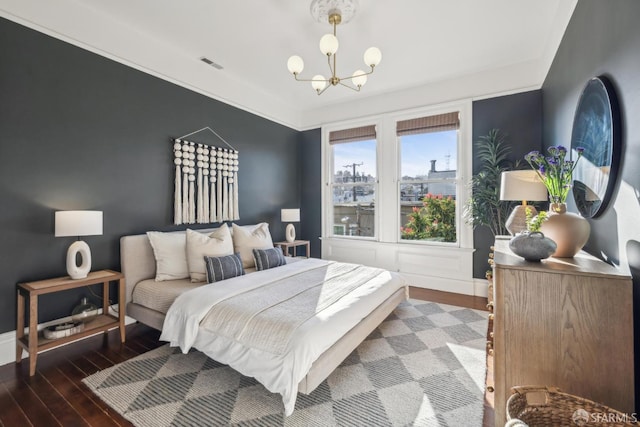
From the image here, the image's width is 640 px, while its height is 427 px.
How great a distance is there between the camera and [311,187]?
18.1 ft

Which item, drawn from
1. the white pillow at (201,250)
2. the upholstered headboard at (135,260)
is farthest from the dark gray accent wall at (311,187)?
the upholstered headboard at (135,260)

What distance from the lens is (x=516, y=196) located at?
7.97 ft

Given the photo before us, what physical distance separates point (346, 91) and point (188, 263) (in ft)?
11.3

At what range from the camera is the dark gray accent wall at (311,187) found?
17.8ft

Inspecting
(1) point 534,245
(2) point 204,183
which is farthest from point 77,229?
(1) point 534,245

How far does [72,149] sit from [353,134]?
3801mm

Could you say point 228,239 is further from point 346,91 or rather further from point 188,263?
point 346,91

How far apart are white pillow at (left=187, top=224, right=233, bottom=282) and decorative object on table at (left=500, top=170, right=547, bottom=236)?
2.77 meters

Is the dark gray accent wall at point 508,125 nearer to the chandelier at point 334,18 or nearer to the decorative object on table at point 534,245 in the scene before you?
the chandelier at point 334,18

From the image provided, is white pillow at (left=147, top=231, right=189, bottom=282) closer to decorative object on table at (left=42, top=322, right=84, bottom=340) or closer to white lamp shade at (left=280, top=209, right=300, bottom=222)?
decorative object on table at (left=42, top=322, right=84, bottom=340)

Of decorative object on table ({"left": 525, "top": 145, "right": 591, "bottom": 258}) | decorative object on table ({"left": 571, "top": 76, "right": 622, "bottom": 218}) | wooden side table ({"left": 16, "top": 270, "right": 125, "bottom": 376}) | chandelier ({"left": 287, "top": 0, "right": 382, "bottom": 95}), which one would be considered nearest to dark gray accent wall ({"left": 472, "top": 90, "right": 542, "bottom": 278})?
decorative object on table ({"left": 571, "top": 76, "right": 622, "bottom": 218})

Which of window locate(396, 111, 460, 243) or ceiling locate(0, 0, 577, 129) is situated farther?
window locate(396, 111, 460, 243)

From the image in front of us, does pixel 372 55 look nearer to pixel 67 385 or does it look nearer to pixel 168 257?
pixel 168 257

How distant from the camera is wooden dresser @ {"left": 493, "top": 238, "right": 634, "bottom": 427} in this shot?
46.9 inches
